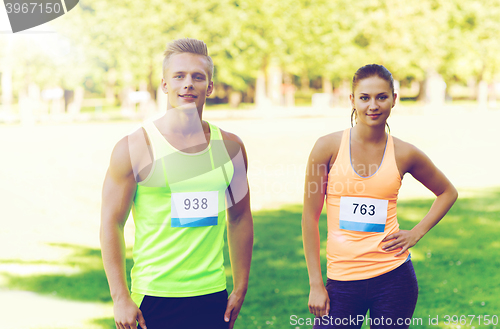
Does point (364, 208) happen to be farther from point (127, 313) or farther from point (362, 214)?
point (127, 313)

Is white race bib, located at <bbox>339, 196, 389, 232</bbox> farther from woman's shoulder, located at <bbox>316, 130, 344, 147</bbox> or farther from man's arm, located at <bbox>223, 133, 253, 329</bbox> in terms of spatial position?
man's arm, located at <bbox>223, 133, 253, 329</bbox>

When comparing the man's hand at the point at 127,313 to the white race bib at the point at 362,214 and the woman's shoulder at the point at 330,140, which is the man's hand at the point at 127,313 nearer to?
the white race bib at the point at 362,214

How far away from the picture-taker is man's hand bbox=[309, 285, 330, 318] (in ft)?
9.39

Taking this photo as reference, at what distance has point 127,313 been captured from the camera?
252 cm

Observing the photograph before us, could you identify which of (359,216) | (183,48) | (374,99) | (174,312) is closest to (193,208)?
(174,312)

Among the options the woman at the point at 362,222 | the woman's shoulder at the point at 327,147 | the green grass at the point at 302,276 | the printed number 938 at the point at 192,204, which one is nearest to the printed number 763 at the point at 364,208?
the woman at the point at 362,222

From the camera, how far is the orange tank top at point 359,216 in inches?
113

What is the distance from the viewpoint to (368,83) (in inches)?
113

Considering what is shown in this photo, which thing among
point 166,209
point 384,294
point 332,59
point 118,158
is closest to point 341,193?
point 384,294

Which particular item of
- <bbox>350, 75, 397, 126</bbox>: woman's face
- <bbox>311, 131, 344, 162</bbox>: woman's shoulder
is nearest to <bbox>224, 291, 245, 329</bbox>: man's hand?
<bbox>311, 131, 344, 162</bbox>: woman's shoulder

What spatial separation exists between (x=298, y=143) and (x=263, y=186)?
627 cm

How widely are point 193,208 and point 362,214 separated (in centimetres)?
88

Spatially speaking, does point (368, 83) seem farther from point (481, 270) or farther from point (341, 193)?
point (481, 270)

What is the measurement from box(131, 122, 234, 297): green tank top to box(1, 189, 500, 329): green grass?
2.87 meters
